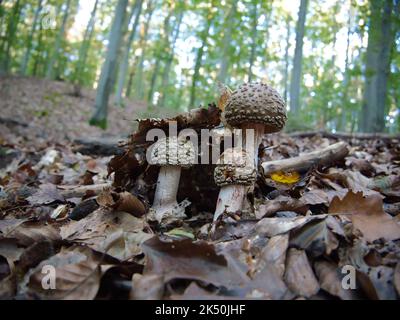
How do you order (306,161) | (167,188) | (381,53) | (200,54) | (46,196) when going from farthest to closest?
(200,54) → (381,53) → (306,161) → (46,196) → (167,188)

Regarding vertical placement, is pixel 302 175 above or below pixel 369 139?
below

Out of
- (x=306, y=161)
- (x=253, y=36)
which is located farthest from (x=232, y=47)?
(x=306, y=161)

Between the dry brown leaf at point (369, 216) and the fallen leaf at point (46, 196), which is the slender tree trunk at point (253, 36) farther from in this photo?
the dry brown leaf at point (369, 216)

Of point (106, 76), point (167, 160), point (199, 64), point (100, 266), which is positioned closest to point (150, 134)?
point (167, 160)

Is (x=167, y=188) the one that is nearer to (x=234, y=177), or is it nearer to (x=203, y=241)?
(x=234, y=177)

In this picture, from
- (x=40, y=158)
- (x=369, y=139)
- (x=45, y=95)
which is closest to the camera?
(x=40, y=158)

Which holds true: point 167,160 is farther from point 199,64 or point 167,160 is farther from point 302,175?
point 199,64

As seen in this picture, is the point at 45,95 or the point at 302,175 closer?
the point at 302,175
